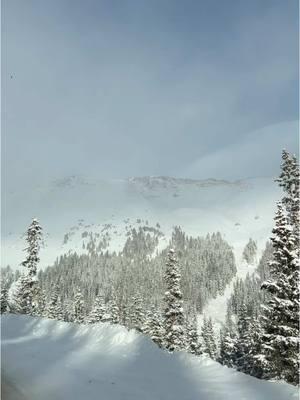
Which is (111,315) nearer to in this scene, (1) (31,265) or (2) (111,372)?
(1) (31,265)

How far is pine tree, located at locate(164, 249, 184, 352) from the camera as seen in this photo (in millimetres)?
43094

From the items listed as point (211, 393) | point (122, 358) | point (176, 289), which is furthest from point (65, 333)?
point (176, 289)

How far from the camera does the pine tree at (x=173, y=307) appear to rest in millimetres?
43094

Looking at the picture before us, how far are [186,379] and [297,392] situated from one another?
409cm

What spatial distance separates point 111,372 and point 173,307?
25761 millimetres

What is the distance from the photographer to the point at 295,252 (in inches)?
1121

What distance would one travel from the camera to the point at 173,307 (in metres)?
43.3

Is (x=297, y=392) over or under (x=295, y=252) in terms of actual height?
under

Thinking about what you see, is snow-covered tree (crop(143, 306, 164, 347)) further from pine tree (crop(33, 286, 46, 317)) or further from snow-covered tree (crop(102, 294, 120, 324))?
pine tree (crop(33, 286, 46, 317))

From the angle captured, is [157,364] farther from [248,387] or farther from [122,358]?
[248,387]

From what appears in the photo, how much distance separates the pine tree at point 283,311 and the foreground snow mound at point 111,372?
8.53 meters

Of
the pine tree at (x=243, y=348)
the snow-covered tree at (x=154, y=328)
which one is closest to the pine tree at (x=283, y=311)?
the snow-covered tree at (x=154, y=328)

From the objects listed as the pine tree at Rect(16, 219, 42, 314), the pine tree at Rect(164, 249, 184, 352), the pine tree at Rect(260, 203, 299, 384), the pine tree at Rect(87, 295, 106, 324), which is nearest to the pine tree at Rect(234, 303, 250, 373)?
the pine tree at Rect(87, 295, 106, 324)

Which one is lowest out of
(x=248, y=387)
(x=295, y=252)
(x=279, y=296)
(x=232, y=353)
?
(x=232, y=353)
